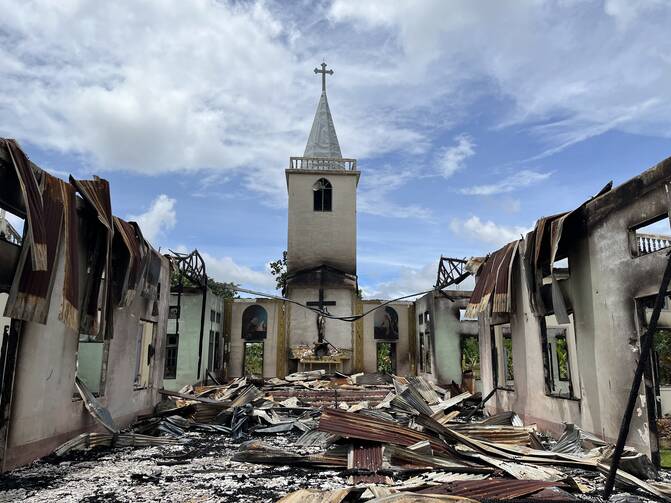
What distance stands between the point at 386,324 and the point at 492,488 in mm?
18980

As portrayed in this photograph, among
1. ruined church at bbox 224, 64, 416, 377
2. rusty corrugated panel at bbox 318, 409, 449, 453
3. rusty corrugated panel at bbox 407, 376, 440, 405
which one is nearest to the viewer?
rusty corrugated panel at bbox 318, 409, 449, 453

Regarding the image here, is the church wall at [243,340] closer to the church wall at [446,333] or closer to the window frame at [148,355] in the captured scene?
the church wall at [446,333]

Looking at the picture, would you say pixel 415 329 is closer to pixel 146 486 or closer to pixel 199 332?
pixel 199 332

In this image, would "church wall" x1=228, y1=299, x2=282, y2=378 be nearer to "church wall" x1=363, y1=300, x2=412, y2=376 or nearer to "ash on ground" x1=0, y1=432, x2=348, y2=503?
"church wall" x1=363, y1=300, x2=412, y2=376

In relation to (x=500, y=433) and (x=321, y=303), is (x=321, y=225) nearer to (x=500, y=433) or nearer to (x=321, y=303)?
(x=321, y=303)

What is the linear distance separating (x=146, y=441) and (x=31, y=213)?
16.8 feet

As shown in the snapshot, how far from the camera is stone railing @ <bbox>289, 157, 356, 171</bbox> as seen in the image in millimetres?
26656

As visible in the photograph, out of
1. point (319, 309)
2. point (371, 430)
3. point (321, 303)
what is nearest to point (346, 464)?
point (371, 430)

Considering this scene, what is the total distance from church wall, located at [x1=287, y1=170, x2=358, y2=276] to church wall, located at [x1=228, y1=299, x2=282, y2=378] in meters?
2.23

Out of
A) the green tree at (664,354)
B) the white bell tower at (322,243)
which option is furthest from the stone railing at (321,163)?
the green tree at (664,354)

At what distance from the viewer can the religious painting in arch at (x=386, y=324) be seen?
969 inches

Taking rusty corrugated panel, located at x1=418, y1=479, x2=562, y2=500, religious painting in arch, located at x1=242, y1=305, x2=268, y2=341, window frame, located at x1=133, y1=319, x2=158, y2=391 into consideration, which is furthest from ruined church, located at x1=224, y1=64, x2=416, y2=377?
rusty corrugated panel, located at x1=418, y1=479, x2=562, y2=500

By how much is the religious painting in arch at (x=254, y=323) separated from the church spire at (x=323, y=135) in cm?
940

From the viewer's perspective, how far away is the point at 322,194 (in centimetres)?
2648
